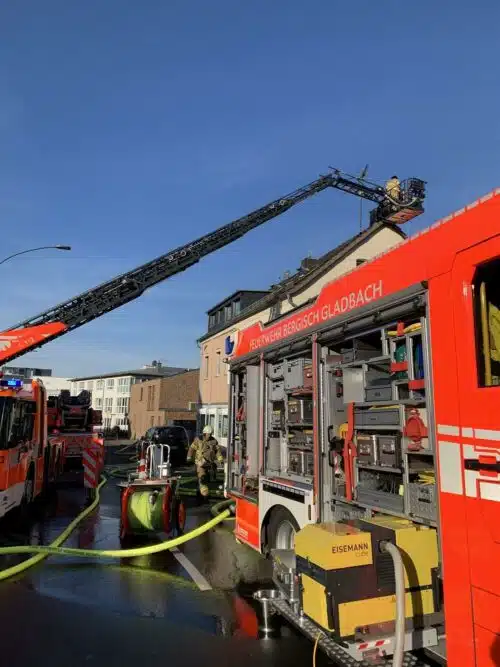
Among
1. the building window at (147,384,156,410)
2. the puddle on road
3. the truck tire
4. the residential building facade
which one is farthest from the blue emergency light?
the building window at (147,384,156,410)

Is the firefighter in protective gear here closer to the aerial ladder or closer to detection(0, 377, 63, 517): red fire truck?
detection(0, 377, 63, 517): red fire truck

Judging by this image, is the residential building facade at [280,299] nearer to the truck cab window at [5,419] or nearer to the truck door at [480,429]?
the truck cab window at [5,419]

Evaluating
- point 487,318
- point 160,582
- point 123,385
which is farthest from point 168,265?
point 123,385

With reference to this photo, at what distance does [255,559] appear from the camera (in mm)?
7156

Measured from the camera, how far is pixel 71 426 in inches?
703

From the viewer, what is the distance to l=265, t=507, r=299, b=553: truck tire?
555cm

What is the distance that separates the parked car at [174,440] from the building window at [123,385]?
132 feet

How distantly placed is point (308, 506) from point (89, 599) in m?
2.63

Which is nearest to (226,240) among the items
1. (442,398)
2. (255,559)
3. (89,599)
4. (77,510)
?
(77,510)

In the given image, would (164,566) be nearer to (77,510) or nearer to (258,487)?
(258,487)

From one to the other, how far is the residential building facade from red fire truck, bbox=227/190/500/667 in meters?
11.8

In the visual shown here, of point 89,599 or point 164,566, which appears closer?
point 89,599

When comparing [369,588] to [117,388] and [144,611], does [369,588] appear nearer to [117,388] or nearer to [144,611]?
[144,611]

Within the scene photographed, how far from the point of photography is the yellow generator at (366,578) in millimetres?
3303
